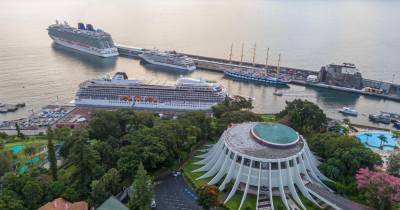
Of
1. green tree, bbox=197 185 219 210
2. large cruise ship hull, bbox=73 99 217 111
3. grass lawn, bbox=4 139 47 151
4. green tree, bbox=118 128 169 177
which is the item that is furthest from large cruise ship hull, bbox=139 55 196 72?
green tree, bbox=197 185 219 210

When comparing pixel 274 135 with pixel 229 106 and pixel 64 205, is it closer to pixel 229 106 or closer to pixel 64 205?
pixel 229 106

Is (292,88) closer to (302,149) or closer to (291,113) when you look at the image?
(291,113)

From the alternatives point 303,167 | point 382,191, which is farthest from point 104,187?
point 382,191

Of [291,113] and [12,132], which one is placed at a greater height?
[291,113]

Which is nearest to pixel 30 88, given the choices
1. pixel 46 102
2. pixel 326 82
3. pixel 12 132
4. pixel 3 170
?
pixel 46 102

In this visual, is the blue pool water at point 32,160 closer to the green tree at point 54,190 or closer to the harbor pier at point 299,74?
the green tree at point 54,190
